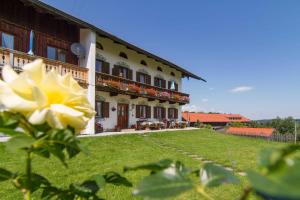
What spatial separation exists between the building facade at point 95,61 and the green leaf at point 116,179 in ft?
28.5

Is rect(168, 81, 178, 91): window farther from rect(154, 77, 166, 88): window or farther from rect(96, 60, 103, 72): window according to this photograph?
rect(96, 60, 103, 72): window

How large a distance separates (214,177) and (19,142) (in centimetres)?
38

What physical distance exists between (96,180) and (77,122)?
0.26 metres

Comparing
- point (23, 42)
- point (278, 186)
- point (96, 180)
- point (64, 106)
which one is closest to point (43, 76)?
point (64, 106)

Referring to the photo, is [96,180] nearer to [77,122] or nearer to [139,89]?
[77,122]

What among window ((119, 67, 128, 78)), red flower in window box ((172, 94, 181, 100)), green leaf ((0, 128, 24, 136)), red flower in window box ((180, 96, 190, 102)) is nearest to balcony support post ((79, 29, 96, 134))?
window ((119, 67, 128, 78))

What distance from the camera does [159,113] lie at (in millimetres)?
25188

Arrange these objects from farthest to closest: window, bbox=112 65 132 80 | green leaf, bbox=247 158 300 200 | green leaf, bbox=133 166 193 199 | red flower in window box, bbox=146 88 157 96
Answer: red flower in window box, bbox=146 88 157 96 < window, bbox=112 65 132 80 < green leaf, bbox=133 166 193 199 < green leaf, bbox=247 158 300 200

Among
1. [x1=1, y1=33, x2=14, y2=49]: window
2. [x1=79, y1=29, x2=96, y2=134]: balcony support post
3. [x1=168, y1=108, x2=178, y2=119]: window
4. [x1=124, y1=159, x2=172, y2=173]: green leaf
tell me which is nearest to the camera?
[x1=124, y1=159, x2=172, y2=173]: green leaf

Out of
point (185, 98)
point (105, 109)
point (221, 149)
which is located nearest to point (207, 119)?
point (185, 98)

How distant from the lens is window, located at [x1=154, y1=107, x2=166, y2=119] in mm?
24616

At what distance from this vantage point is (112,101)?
1908 cm

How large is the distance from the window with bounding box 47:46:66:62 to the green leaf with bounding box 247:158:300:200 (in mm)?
15452

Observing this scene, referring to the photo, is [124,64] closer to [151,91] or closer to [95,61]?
[151,91]
